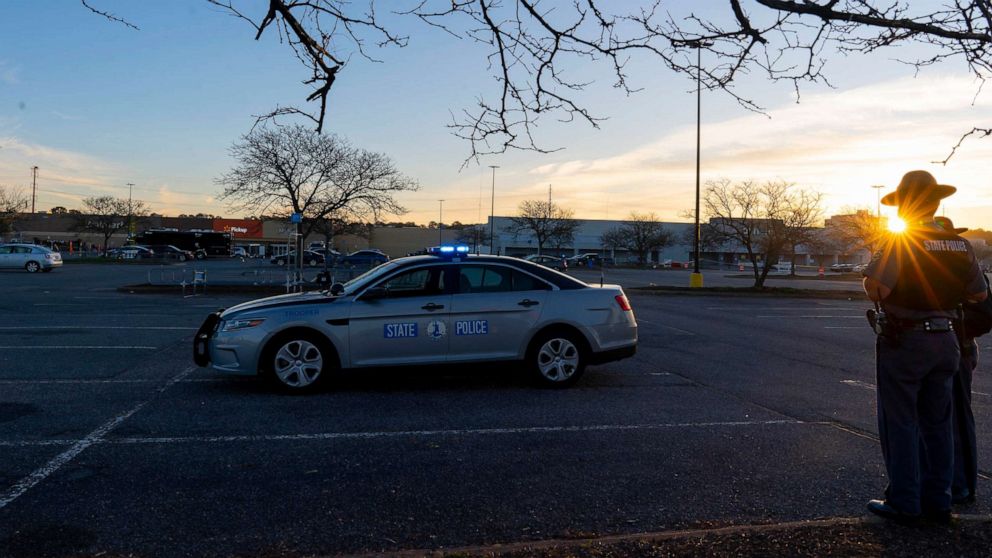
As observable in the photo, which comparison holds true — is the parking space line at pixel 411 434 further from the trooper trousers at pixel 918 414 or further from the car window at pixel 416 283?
the trooper trousers at pixel 918 414

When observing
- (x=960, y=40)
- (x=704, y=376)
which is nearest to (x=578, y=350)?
(x=704, y=376)

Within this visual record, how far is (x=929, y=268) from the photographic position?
3.74 m

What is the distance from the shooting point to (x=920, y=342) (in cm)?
371

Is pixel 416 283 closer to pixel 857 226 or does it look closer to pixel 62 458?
pixel 62 458

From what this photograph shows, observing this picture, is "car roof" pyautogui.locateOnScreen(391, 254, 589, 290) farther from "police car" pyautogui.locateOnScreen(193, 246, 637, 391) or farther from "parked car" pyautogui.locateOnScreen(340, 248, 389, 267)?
"parked car" pyautogui.locateOnScreen(340, 248, 389, 267)

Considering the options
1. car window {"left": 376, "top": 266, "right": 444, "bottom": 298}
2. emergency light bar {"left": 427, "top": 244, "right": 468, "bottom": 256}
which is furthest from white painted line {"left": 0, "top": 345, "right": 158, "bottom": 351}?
emergency light bar {"left": 427, "top": 244, "right": 468, "bottom": 256}

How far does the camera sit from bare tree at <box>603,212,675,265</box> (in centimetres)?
7902

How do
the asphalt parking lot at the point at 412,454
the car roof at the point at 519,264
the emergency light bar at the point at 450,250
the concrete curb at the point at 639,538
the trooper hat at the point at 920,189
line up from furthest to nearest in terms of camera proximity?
the emergency light bar at the point at 450,250 → the car roof at the point at 519,264 → the asphalt parking lot at the point at 412,454 → the trooper hat at the point at 920,189 → the concrete curb at the point at 639,538

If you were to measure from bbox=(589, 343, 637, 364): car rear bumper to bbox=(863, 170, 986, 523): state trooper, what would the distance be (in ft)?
14.5

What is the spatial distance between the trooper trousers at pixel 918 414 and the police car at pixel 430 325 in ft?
14.6

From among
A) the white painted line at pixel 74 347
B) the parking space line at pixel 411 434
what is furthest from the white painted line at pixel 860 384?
the white painted line at pixel 74 347

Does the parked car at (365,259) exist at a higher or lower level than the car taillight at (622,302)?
higher

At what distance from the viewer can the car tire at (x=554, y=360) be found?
8.07m

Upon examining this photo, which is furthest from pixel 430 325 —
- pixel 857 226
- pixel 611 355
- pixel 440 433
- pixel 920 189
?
pixel 857 226
